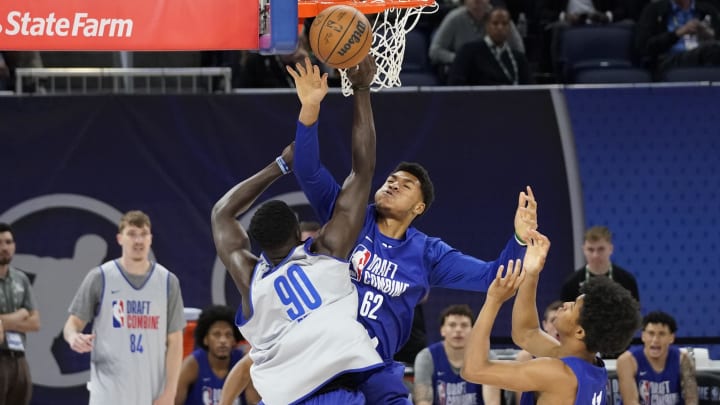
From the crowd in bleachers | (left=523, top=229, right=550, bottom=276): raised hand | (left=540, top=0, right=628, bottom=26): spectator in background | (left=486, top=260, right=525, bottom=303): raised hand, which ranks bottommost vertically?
(left=486, top=260, right=525, bottom=303): raised hand

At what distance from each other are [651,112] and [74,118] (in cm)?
469

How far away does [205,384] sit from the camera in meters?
8.88

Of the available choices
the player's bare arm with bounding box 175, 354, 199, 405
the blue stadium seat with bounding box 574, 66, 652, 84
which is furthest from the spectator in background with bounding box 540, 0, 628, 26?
the player's bare arm with bounding box 175, 354, 199, 405

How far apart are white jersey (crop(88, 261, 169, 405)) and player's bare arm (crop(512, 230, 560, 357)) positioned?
11.8 ft

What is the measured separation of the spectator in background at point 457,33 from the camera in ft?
38.4

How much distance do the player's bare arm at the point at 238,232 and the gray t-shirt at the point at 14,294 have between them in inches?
138

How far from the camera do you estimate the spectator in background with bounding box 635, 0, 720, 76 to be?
11898 mm

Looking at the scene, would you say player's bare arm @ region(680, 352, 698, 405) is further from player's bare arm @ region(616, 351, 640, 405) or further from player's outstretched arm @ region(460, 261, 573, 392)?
player's outstretched arm @ region(460, 261, 573, 392)

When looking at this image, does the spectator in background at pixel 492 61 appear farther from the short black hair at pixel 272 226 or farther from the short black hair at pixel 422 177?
the short black hair at pixel 272 226

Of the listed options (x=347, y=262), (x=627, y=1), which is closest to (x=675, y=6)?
(x=627, y=1)

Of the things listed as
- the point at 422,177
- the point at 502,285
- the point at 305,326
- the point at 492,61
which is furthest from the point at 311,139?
the point at 492,61

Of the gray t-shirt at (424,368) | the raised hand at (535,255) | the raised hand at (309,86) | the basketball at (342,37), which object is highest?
the basketball at (342,37)

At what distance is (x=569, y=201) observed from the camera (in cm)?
1075

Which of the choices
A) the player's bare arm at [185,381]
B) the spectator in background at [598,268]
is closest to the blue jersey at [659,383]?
the spectator in background at [598,268]
